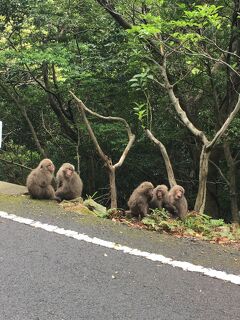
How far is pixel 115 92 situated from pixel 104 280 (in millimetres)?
9883

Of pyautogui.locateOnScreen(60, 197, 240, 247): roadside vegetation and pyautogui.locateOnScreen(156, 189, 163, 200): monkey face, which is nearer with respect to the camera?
pyautogui.locateOnScreen(60, 197, 240, 247): roadside vegetation

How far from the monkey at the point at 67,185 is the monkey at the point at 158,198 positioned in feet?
4.36

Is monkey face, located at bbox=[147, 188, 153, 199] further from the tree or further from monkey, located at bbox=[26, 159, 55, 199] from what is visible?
monkey, located at bbox=[26, 159, 55, 199]

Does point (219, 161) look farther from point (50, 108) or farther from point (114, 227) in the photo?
point (114, 227)

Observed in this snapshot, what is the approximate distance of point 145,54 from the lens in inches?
402

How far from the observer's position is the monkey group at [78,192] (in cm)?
816

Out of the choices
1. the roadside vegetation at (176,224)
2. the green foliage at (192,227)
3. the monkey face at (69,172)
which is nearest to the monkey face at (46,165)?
the monkey face at (69,172)

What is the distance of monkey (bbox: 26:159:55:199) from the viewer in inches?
318

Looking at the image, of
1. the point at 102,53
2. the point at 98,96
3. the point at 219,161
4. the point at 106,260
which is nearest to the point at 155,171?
the point at 219,161

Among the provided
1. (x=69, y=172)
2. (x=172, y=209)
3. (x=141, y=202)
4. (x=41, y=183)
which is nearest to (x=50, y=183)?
(x=41, y=183)

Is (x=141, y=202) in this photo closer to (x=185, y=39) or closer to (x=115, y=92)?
(x=185, y=39)

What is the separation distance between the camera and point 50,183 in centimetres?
834

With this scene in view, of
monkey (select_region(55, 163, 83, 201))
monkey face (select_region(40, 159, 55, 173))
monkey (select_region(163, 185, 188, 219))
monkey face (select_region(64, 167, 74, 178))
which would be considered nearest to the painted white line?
monkey face (select_region(40, 159, 55, 173))

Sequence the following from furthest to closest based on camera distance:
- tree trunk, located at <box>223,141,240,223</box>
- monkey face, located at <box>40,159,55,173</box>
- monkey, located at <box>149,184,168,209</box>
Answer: tree trunk, located at <box>223,141,240,223</box>
monkey, located at <box>149,184,168,209</box>
monkey face, located at <box>40,159,55,173</box>
